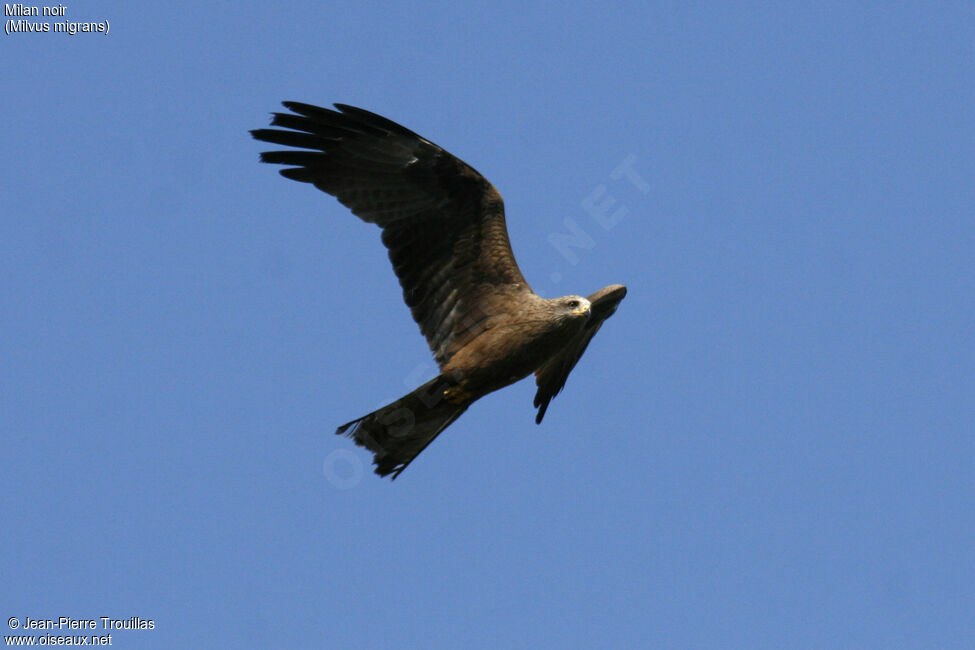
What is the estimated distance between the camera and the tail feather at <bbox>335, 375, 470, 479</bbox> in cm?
1084

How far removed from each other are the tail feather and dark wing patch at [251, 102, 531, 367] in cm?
42

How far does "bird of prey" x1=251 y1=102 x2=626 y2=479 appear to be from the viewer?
35.6 feet

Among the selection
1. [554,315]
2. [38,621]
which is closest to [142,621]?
[38,621]

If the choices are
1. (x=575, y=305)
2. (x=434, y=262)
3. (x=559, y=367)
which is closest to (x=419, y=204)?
(x=434, y=262)

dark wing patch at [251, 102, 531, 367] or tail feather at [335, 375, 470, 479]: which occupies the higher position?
dark wing patch at [251, 102, 531, 367]

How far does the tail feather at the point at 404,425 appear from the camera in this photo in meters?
10.8

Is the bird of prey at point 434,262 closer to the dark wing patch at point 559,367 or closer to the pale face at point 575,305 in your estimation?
the pale face at point 575,305

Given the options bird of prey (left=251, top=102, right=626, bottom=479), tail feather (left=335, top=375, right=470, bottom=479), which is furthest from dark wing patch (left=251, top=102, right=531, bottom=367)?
tail feather (left=335, top=375, right=470, bottom=479)

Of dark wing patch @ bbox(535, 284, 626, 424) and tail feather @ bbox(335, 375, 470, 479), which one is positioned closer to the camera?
tail feather @ bbox(335, 375, 470, 479)

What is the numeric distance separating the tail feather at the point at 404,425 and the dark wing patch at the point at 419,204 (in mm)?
416

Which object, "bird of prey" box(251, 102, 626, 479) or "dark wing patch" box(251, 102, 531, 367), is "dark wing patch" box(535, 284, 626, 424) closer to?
"bird of prey" box(251, 102, 626, 479)

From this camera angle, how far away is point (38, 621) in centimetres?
1203

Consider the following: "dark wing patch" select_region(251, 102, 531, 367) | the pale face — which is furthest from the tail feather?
the pale face

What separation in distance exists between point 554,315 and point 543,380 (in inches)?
64.3
